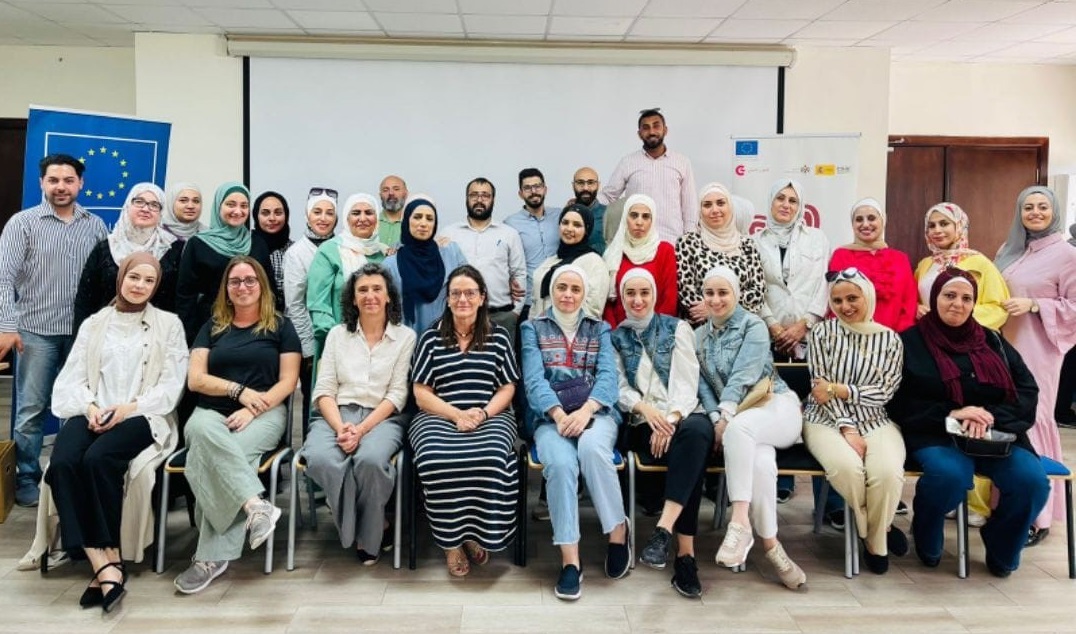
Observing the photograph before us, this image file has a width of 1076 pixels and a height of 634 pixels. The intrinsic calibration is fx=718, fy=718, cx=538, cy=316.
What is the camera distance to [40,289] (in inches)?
130

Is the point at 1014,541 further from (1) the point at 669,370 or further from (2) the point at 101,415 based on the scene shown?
(2) the point at 101,415

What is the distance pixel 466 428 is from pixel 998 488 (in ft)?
6.57

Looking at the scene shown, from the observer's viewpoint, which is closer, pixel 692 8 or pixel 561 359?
pixel 561 359

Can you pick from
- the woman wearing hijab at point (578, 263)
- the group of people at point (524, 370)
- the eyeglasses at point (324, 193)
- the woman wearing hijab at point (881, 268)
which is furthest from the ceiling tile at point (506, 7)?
the woman wearing hijab at point (881, 268)

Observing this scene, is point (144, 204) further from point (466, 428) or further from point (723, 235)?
point (723, 235)

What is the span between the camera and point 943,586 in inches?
104

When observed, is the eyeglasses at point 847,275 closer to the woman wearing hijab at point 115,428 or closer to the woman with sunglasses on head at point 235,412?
the woman with sunglasses on head at point 235,412

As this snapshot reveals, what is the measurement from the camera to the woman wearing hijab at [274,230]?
11.4ft

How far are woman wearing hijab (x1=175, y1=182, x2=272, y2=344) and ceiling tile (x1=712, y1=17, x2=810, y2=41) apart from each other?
3.73m

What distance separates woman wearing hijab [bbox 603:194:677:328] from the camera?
3250 millimetres

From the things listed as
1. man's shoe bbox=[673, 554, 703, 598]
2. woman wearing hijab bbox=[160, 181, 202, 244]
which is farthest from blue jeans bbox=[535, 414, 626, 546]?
woman wearing hijab bbox=[160, 181, 202, 244]

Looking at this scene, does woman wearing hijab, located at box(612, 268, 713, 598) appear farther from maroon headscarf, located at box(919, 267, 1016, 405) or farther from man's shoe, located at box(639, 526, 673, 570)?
maroon headscarf, located at box(919, 267, 1016, 405)

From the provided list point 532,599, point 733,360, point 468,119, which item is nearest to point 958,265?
point 733,360

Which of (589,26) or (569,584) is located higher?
(589,26)
